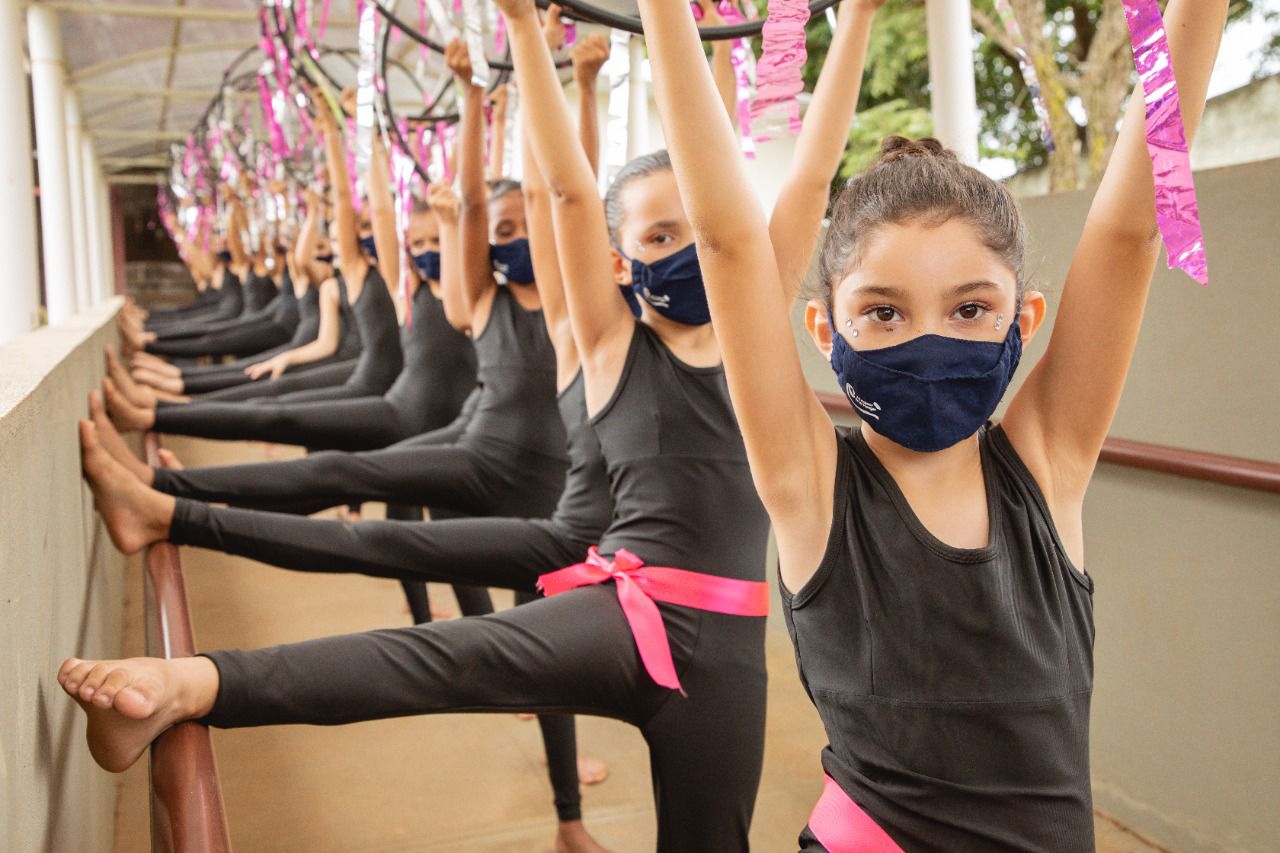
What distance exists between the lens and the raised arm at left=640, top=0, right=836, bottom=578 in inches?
45.5

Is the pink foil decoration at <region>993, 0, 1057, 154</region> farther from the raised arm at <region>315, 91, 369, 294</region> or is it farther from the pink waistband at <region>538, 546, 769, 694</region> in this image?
the raised arm at <region>315, 91, 369, 294</region>

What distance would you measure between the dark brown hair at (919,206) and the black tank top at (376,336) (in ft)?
12.2

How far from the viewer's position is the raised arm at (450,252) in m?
3.03

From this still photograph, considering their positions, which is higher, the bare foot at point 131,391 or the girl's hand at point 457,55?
the girl's hand at point 457,55

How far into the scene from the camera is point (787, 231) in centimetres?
180

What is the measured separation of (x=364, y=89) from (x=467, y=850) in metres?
1.82

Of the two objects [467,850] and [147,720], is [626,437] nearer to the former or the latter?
[147,720]

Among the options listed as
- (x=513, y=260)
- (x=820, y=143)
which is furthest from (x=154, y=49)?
(x=820, y=143)

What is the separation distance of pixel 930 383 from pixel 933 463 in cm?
14

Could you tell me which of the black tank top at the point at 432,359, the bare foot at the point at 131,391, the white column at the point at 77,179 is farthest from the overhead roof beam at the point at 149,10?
the black tank top at the point at 432,359

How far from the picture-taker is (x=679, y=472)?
1.83 meters

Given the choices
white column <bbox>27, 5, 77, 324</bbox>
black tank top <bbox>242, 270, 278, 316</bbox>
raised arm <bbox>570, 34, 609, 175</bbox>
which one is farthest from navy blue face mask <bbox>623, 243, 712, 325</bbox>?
black tank top <bbox>242, 270, 278, 316</bbox>

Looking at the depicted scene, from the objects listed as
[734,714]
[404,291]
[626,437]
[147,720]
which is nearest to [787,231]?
[626,437]

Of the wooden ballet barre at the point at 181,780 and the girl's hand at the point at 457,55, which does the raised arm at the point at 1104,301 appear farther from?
the girl's hand at the point at 457,55
